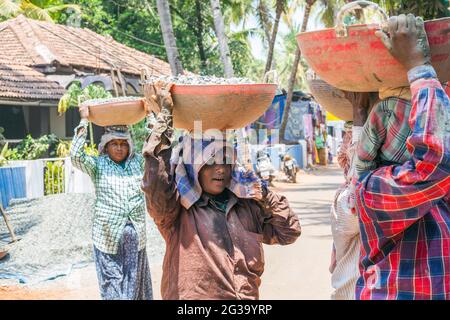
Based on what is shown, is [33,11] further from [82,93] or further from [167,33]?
[167,33]

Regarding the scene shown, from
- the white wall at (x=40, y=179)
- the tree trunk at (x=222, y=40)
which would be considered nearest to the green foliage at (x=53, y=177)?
the white wall at (x=40, y=179)

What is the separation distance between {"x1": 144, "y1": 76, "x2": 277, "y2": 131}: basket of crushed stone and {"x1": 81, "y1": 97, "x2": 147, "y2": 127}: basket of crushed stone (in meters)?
1.35

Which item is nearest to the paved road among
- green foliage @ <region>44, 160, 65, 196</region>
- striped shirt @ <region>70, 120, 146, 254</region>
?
striped shirt @ <region>70, 120, 146, 254</region>

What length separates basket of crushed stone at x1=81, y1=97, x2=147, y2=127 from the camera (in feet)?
15.9

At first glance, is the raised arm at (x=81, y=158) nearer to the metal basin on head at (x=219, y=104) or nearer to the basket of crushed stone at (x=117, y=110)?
the basket of crushed stone at (x=117, y=110)

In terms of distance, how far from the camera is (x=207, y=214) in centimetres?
349

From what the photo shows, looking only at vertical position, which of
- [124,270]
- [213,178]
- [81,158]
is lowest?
[124,270]

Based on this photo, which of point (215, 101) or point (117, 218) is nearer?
point (215, 101)

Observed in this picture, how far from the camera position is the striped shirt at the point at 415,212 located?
2184mm

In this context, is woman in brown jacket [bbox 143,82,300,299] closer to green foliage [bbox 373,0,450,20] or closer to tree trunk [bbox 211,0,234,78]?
green foliage [bbox 373,0,450,20]

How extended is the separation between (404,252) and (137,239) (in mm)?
3343

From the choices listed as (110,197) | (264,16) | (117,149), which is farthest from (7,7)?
(110,197)

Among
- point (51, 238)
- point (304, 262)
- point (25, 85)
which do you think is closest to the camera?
point (304, 262)

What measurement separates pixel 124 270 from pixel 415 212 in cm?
346
